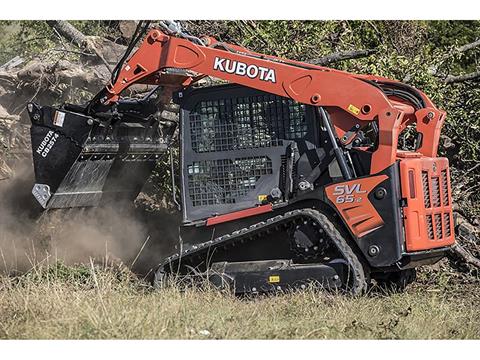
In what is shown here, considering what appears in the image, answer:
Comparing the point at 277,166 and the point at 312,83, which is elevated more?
the point at 312,83

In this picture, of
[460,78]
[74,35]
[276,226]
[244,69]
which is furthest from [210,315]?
[74,35]

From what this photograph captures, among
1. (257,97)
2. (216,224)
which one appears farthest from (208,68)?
(216,224)

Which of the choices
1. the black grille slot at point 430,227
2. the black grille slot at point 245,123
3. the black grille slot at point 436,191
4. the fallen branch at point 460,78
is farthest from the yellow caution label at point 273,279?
the fallen branch at point 460,78

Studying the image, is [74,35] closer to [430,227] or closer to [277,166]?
[277,166]

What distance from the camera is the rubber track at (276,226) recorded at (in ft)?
26.3

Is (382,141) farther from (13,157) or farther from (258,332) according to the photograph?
(13,157)

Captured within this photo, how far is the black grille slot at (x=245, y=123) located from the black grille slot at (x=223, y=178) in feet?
0.50

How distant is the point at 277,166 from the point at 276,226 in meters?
0.64

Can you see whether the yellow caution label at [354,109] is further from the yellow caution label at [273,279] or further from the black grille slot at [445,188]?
the yellow caution label at [273,279]

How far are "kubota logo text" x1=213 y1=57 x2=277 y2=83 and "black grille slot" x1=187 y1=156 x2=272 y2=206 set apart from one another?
0.83 meters

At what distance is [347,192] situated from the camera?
8117 mm

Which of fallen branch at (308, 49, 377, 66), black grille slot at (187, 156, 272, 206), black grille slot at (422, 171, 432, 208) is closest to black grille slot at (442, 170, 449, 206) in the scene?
black grille slot at (422, 171, 432, 208)

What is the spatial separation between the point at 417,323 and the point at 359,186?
1.55 metres

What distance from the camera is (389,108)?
805 centimetres
